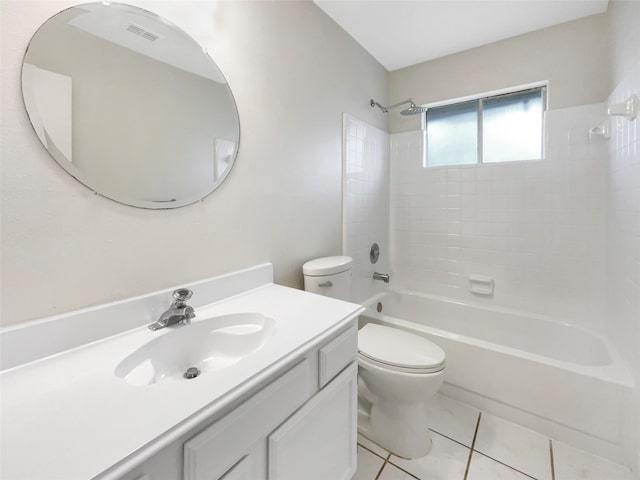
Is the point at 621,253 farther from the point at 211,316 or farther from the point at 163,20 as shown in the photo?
the point at 163,20

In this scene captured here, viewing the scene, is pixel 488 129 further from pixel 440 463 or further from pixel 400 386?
pixel 440 463

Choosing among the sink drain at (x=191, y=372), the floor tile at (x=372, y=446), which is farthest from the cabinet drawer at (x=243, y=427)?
the floor tile at (x=372, y=446)

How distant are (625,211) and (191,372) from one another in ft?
6.93

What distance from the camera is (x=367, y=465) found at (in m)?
1.30

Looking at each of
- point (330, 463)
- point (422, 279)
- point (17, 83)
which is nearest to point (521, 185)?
point (422, 279)

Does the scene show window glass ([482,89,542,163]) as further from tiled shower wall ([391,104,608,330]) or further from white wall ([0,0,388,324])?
white wall ([0,0,388,324])

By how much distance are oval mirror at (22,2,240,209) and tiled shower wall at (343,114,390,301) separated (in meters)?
0.99

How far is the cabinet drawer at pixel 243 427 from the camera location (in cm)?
53

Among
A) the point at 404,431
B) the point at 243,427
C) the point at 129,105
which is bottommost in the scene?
the point at 404,431

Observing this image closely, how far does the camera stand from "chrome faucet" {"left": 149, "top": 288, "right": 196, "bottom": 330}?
0.88 meters

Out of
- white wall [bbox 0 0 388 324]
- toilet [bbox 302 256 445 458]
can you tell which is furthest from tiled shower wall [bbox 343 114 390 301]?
toilet [bbox 302 256 445 458]

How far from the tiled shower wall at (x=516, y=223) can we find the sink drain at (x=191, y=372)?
6.77 ft

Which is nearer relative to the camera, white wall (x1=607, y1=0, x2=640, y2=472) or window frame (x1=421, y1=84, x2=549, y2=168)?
white wall (x1=607, y1=0, x2=640, y2=472)

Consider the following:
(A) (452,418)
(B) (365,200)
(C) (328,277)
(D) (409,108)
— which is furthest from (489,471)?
(D) (409,108)
